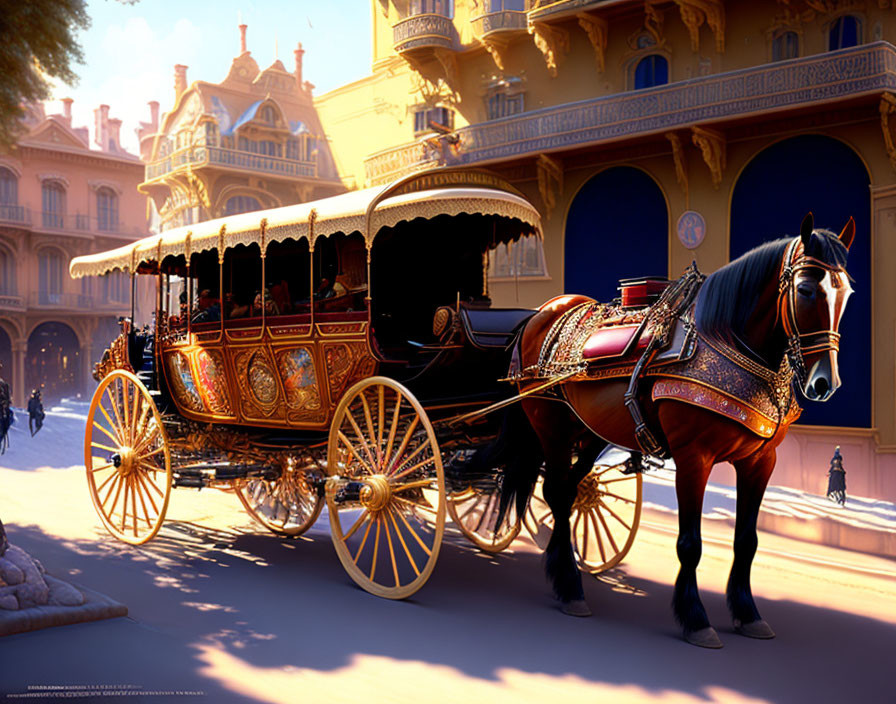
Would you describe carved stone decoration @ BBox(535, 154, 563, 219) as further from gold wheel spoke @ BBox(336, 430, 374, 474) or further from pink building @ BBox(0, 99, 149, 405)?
pink building @ BBox(0, 99, 149, 405)

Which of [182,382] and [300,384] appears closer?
[300,384]

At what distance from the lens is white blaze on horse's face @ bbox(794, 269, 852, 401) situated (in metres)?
4.76

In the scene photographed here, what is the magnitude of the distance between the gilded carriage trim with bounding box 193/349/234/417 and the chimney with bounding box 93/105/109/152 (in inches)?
1174

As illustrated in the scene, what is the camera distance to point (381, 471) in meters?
6.75

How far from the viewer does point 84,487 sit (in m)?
12.2

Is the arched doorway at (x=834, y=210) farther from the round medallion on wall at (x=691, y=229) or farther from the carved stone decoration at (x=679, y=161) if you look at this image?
the carved stone decoration at (x=679, y=161)

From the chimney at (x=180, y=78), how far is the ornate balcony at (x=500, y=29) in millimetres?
15288

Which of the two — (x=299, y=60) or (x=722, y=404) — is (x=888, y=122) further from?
(x=299, y=60)

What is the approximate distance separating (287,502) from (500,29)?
1240cm

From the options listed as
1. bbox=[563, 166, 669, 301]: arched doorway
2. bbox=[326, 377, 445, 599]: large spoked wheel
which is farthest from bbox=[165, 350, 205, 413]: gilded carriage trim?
bbox=[563, 166, 669, 301]: arched doorway

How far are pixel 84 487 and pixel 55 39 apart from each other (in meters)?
7.70

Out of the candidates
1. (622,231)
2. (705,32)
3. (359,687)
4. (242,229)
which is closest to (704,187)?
(622,231)

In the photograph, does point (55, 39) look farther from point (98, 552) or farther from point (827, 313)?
point (827, 313)

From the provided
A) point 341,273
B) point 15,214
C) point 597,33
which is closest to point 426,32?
point 597,33
